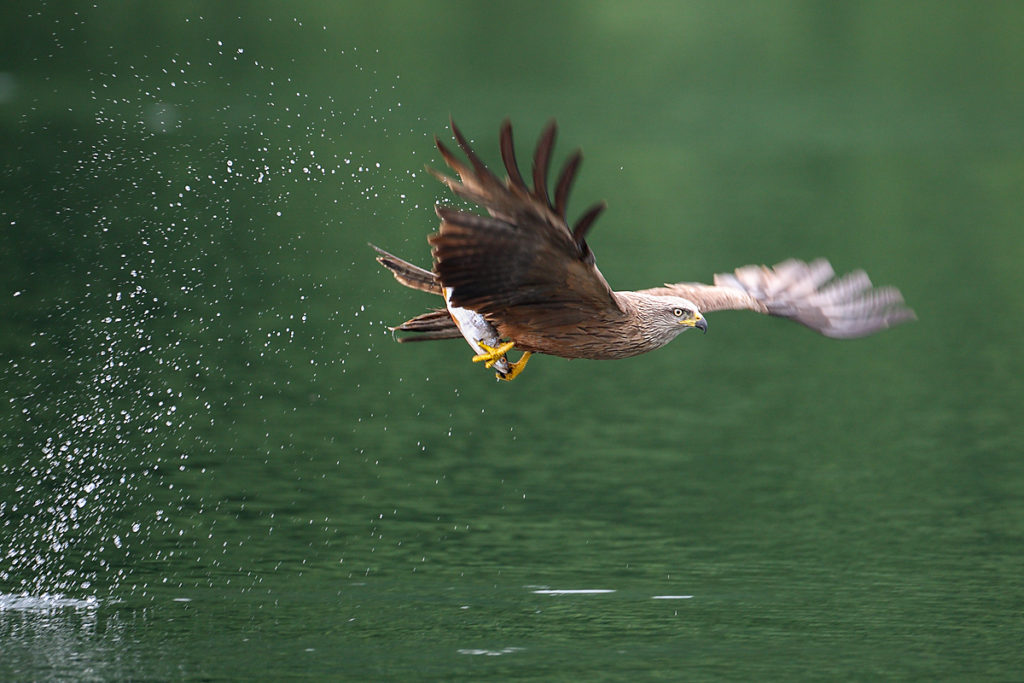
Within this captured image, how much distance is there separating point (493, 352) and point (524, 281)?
0.62 metres

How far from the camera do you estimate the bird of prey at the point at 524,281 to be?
26.9 feet

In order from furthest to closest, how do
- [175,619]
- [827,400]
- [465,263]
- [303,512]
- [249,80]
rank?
[249,80] → [827,400] → [303,512] → [175,619] → [465,263]

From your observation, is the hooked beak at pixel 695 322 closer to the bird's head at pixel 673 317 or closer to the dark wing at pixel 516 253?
the bird's head at pixel 673 317

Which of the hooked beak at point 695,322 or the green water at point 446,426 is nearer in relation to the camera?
the hooked beak at point 695,322

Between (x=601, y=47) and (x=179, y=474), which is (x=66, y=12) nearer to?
(x=601, y=47)

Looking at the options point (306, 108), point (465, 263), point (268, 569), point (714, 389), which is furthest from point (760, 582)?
point (306, 108)

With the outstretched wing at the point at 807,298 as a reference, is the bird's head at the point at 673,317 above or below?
below

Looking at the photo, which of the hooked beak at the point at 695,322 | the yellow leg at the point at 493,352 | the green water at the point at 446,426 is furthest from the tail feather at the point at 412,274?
the green water at the point at 446,426

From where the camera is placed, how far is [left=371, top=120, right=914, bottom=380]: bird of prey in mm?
8188

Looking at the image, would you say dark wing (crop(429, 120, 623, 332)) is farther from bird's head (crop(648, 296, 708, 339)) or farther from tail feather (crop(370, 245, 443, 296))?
tail feather (crop(370, 245, 443, 296))

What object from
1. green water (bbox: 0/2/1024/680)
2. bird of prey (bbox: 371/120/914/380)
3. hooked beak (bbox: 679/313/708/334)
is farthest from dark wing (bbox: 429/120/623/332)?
green water (bbox: 0/2/1024/680)

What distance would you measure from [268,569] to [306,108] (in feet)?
103

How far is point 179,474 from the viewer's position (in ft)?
47.1

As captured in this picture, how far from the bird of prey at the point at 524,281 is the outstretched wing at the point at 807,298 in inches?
58.1
